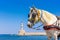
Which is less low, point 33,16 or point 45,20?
point 33,16

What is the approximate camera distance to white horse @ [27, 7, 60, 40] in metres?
10.8

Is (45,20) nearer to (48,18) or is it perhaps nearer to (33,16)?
(48,18)

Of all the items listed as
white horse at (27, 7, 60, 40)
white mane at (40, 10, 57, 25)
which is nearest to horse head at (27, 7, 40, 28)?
white horse at (27, 7, 60, 40)

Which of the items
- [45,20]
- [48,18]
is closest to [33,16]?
[45,20]

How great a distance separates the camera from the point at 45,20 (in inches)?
428

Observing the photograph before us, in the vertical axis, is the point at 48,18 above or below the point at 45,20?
above

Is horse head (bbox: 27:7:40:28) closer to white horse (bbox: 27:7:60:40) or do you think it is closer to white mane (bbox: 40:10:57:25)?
white horse (bbox: 27:7:60:40)

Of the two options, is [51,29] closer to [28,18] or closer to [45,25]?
[45,25]

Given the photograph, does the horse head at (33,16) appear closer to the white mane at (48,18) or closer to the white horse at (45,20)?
the white horse at (45,20)

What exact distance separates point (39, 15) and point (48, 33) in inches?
37.1

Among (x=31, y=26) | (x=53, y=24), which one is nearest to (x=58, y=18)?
(x=53, y=24)

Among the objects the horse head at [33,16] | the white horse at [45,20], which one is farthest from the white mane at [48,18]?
the horse head at [33,16]

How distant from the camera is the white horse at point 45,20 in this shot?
10.8 m

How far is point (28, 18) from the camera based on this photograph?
1087cm
